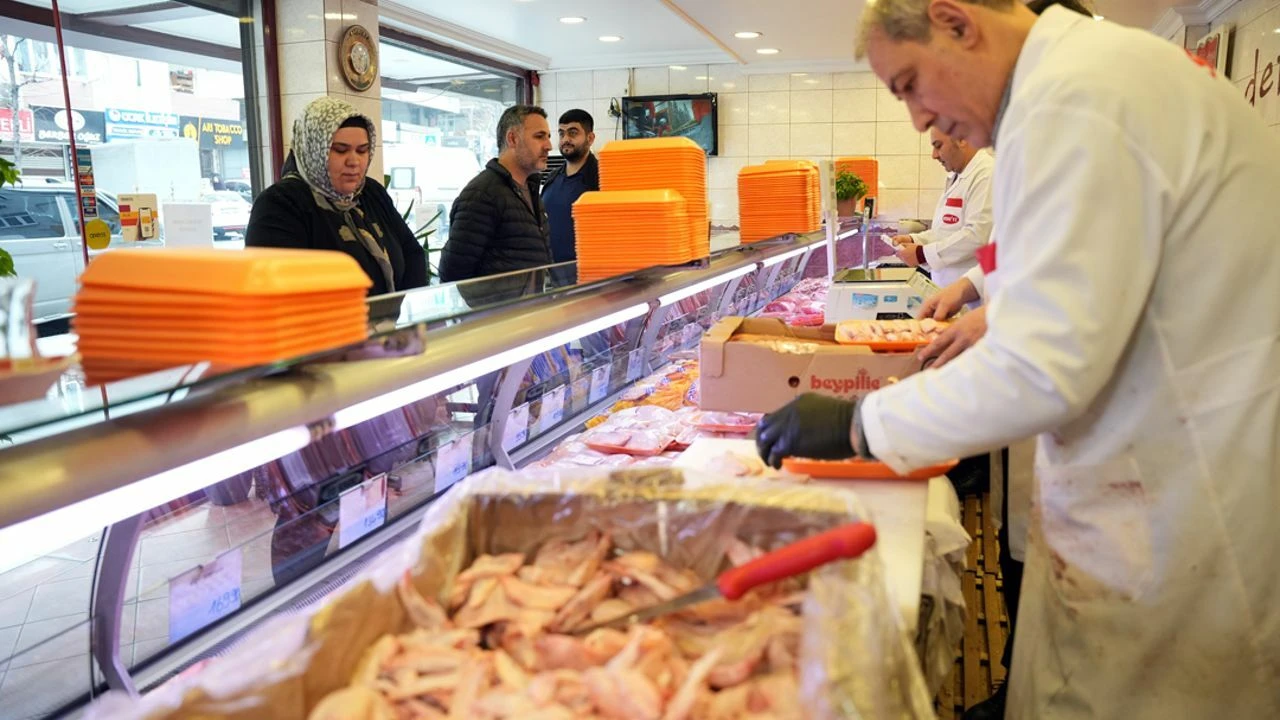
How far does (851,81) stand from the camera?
455 inches

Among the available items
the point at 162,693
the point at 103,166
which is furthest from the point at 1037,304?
the point at 103,166

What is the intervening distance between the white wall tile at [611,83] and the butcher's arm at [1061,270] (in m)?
11.0

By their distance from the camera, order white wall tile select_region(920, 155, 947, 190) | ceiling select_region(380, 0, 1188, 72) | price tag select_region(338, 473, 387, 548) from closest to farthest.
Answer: price tag select_region(338, 473, 387, 548) → ceiling select_region(380, 0, 1188, 72) → white wall tile select_region(920, 155, 947, 190)

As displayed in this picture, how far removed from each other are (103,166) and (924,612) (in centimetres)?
609

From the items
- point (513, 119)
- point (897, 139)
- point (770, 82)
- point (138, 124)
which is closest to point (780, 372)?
point (513, 119)

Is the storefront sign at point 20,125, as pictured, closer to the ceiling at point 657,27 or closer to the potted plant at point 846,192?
the ceiling at point 657,27

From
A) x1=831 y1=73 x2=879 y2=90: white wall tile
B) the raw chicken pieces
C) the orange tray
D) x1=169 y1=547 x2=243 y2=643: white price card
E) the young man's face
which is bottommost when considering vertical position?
x1=169 y1=547 x2=243 y2=643: white price card

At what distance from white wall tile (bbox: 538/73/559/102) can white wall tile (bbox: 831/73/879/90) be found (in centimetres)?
355

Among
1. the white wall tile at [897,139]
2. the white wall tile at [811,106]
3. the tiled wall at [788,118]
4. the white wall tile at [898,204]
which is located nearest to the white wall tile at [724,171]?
the tiled wall at [788,118]

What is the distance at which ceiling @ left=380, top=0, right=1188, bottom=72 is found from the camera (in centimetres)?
793

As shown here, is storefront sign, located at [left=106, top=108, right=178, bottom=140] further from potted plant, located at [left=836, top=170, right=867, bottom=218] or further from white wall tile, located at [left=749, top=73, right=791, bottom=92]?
white wall tile, located at [left=749, top=73, right=791, bottom=92]

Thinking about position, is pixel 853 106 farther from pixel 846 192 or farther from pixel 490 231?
pixel 490 231

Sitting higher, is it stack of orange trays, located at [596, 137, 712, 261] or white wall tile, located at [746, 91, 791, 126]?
white wall tile, located at [746, 91, 791, 126]

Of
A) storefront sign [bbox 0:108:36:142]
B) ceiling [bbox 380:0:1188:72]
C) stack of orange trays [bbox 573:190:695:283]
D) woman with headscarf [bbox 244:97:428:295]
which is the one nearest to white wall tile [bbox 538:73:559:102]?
ceiling [bbox 380:0:1188:72]
